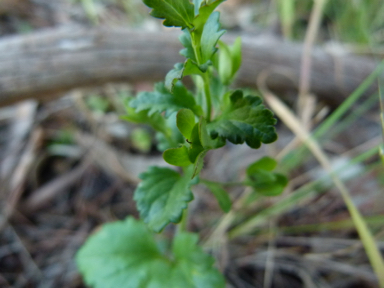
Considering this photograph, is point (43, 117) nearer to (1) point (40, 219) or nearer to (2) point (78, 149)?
(2) point (78, 149)

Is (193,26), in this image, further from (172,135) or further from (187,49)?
(172,135)

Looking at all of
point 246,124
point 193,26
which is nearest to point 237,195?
point 246,124

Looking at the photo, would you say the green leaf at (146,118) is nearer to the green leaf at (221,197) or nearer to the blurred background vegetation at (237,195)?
the green leaf at (221,197)

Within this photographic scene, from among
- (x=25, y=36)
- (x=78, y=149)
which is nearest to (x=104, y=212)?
(x=78, y=149)

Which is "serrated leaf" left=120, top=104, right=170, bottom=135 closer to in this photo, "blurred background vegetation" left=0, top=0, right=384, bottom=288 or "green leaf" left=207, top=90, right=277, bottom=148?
"green leaf" left=207, top=90, right=277, bottom=148

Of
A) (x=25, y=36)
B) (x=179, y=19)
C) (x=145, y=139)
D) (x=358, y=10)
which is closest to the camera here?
(x=179, y=19)
